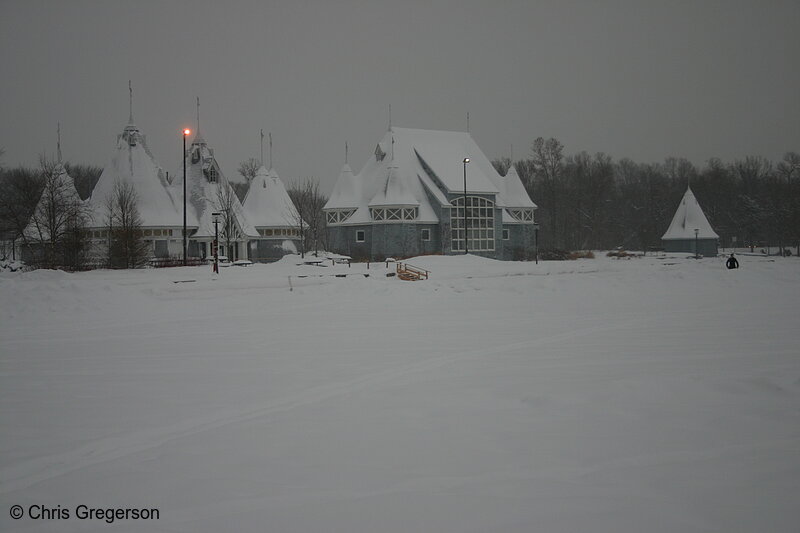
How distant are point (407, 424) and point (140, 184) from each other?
1732 inches

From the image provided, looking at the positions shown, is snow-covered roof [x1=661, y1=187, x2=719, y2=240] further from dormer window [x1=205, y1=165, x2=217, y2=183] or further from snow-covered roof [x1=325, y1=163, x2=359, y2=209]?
dormer window [x1=205, y1=165, x2=217, y2=183]

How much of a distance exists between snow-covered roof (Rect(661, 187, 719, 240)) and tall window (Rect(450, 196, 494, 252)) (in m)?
19.6

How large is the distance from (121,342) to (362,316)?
23.2 ft

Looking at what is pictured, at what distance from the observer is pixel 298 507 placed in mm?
5566

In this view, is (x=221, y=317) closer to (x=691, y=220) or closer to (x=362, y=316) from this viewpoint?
(x=362, y=316)

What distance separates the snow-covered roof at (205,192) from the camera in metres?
47.5

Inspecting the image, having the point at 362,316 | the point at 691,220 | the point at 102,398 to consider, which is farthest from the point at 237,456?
the point at 691,220

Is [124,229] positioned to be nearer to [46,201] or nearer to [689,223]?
[46,201]

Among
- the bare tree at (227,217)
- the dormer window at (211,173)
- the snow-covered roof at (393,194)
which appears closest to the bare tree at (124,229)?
the bare tree at (227,217)

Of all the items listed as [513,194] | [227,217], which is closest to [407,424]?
[227,217]

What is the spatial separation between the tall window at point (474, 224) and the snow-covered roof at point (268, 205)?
1369 cm

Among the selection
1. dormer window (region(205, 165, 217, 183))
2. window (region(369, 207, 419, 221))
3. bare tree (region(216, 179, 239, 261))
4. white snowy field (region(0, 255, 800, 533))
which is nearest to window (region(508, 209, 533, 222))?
window (region(369, 207, 419, 221))

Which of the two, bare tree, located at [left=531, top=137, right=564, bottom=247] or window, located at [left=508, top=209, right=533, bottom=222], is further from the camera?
→ bare tree, located at [left=531, top=137, right=564, bottom=247]

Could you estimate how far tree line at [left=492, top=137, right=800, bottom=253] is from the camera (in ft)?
254
